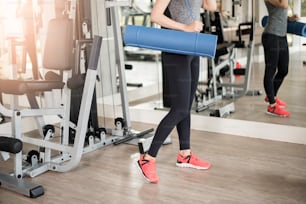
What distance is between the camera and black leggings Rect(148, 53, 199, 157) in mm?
2375

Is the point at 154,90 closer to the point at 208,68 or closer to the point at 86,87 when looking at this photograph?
the point at 208,68

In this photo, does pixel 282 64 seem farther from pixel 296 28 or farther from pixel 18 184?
pixel 18 184

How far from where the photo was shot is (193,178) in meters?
2.61

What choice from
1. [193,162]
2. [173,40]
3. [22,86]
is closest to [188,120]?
[193,162]

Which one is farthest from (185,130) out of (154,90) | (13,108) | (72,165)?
(154,90)

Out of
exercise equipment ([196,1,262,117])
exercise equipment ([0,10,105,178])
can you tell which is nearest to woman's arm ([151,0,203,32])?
exercise equipment ([0,10,105,178])

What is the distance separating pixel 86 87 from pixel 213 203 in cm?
104

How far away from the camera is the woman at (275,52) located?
3240 mm

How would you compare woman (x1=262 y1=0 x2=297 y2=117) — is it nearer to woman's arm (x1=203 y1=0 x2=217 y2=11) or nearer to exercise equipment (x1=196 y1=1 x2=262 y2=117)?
exercise equipment (x1=196 y1=1 x2=262 y2=117)

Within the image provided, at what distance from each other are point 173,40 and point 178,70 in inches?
9.9

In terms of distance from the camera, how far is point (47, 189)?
2541 mm

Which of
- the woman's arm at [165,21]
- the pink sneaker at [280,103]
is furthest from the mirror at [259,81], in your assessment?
the woman's arm at [165,21]

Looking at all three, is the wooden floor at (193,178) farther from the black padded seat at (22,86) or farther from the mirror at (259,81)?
the black padded seat at (22,86)

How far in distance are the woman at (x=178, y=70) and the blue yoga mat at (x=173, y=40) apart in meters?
0.10
